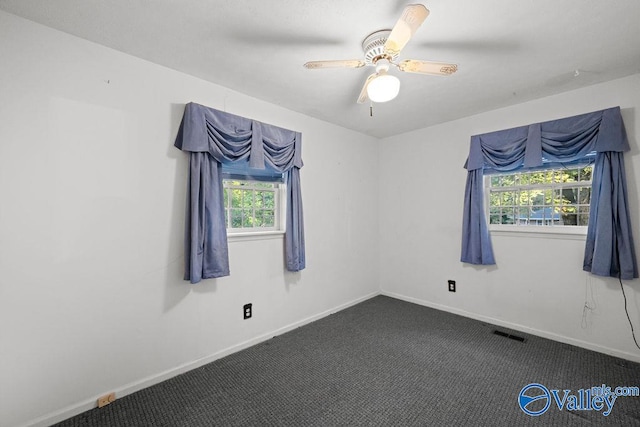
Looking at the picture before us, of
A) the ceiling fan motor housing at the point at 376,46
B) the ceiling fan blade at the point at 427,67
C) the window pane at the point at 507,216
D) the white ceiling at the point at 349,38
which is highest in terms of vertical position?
the white ceiling at the point at 349,38

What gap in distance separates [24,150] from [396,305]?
12.4 feet

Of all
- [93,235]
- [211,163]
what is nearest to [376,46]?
[211,163]

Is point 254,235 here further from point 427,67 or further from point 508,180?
point 508,180

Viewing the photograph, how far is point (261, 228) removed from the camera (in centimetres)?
285

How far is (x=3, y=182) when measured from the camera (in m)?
1.53

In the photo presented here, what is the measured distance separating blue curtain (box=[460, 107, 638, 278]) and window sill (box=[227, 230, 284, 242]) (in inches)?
96.9

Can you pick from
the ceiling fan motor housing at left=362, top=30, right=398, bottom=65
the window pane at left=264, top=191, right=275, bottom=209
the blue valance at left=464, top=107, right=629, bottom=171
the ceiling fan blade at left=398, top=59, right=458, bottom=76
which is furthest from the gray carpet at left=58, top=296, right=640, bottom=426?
the ceiling fan motor housing at left=362, top=30, right=398, bottom=65

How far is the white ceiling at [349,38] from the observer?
4.91 feet

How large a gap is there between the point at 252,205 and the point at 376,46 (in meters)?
1.78

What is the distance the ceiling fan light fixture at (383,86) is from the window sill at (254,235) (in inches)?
65.4

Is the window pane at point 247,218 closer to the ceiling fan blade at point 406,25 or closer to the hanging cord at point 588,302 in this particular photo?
the ceiling fan blade at point 406,25

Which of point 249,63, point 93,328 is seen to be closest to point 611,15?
point 249,63

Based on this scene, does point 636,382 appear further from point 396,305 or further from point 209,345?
point 209,345

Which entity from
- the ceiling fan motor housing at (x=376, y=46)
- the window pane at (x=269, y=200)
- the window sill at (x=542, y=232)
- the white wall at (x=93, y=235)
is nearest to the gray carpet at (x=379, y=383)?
the white wall at (x=93, y=235)
